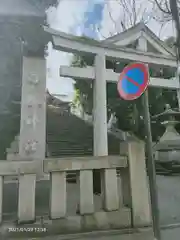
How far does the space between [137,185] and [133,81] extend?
1475 millimetres

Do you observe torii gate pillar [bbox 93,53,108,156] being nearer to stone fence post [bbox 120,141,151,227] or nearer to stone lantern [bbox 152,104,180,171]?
stone lantern [bbox 152,104,180,171]

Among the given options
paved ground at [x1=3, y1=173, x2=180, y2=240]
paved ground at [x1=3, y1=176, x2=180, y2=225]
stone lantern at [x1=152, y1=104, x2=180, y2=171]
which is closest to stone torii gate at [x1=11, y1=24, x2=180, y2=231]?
paved ground at [x1=3, y1=176, x2=180, y2=225]

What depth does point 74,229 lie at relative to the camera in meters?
3.16

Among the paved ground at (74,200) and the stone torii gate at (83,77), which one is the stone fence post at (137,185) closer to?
the paved ground at (74,200)

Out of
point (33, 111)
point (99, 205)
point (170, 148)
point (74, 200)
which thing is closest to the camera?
point (99, 205)

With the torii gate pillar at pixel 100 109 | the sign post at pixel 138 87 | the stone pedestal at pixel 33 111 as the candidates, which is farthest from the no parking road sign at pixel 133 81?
the stone pedestal at pixel 33 111

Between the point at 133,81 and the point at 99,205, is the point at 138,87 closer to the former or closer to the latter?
the point at 133,81

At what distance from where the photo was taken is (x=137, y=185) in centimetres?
348

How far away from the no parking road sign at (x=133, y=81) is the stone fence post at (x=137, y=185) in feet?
2.61

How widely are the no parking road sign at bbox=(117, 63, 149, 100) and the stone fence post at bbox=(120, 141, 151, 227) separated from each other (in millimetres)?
796

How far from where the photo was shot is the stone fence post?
11.3 ft

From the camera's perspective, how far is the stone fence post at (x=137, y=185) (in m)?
3.44

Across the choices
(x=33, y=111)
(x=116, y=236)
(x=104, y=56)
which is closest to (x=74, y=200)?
(x=116, y=236)

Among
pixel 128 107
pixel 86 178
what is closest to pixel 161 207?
pixel 86 178
